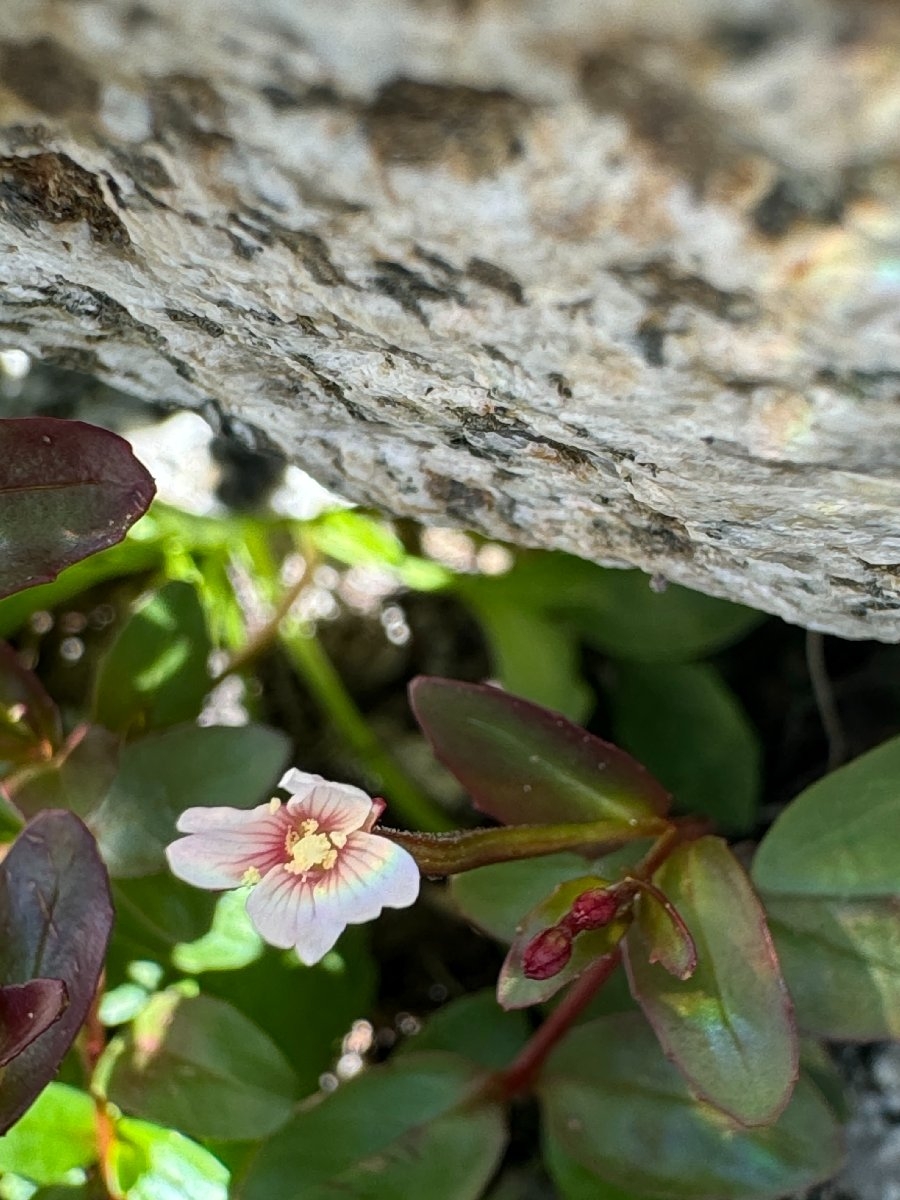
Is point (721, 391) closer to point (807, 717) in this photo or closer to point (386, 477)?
point (386, 477)

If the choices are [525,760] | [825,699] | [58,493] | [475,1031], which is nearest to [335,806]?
[525,760]

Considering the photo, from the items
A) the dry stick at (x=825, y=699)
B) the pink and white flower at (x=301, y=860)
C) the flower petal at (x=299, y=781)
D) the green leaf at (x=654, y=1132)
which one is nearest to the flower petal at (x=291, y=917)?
the pink and white flower at (x=301, y=860)

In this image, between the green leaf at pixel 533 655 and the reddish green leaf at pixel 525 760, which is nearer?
the reddish green leaf at pixel 525 760

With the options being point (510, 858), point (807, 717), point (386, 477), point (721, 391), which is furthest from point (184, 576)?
point (721, 391)

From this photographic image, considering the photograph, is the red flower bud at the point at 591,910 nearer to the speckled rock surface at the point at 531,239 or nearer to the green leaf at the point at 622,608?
the speckled rock surface at the point at 531,239

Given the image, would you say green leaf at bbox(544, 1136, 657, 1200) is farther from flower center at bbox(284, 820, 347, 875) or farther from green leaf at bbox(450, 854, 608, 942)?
flower center at bbox(284, 820, 347, 875)

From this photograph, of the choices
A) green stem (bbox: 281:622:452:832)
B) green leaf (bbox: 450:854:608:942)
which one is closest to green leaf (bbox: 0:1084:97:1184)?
green leaf (bbox: 450:854:608:942)
